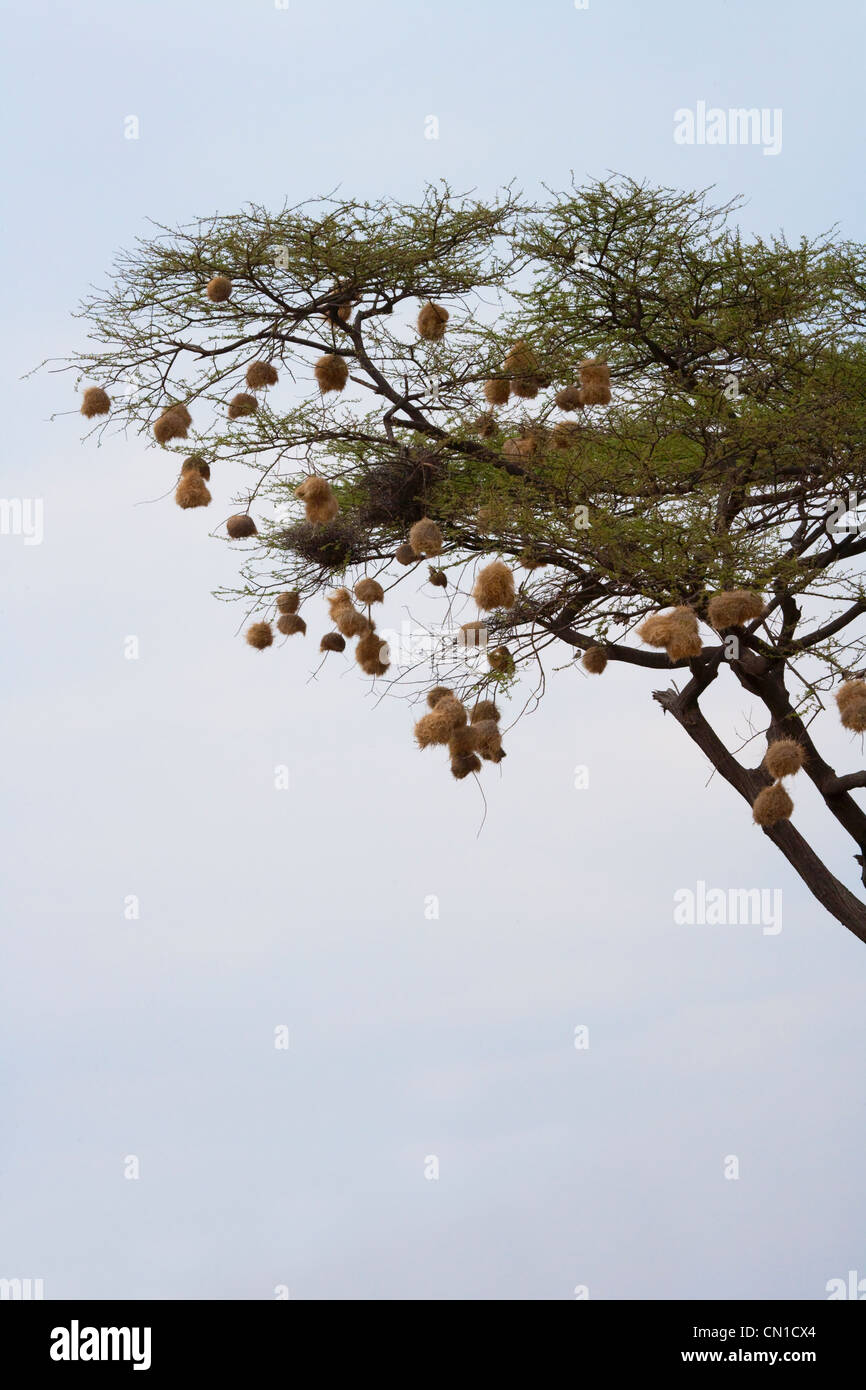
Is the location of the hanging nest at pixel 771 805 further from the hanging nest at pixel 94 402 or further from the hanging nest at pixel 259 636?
the hanging nest at pixel 94 402

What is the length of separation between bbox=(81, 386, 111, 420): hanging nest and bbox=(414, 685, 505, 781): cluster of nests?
223cm

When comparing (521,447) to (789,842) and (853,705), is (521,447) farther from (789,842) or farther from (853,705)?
(789,842)

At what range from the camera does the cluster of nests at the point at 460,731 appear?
272 inches

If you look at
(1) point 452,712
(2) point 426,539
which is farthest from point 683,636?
(2) point 426,539

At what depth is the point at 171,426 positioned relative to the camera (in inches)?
280

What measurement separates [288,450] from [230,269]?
1153 mm

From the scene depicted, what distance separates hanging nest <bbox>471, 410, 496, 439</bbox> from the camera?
27.2 ft

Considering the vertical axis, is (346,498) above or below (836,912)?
above

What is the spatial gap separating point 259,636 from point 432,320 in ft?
7.19

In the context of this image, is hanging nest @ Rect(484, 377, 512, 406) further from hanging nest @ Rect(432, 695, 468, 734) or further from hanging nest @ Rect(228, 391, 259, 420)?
hanging nest @ Rect(432, 695, 468, 734)

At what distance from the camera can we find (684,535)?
7.76m
